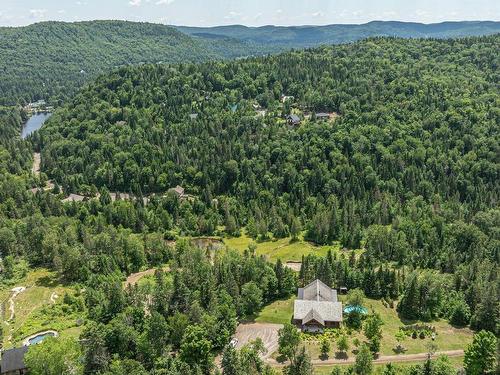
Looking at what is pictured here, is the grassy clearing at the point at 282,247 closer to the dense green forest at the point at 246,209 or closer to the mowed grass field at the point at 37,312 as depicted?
the dense green forest at the point at 246,209

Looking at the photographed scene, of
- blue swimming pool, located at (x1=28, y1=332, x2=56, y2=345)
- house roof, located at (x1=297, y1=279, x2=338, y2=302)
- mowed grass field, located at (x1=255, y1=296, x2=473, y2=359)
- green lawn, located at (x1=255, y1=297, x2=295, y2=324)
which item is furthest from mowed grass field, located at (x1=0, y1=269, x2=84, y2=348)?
house roof, located at (x1=297, y1=279, x2=338, y2=302)

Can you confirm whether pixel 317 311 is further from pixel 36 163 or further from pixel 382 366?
pixel 36 163

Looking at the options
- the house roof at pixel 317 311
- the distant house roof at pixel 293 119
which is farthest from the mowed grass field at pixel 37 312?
the distant house roof at pixel 293 119

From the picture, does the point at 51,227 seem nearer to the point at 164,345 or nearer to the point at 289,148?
the point at 164,345

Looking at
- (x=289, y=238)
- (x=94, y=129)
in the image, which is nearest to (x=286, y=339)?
(x=289, y=238)

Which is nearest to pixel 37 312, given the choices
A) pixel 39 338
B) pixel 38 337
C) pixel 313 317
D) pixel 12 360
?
pixel 38 337
